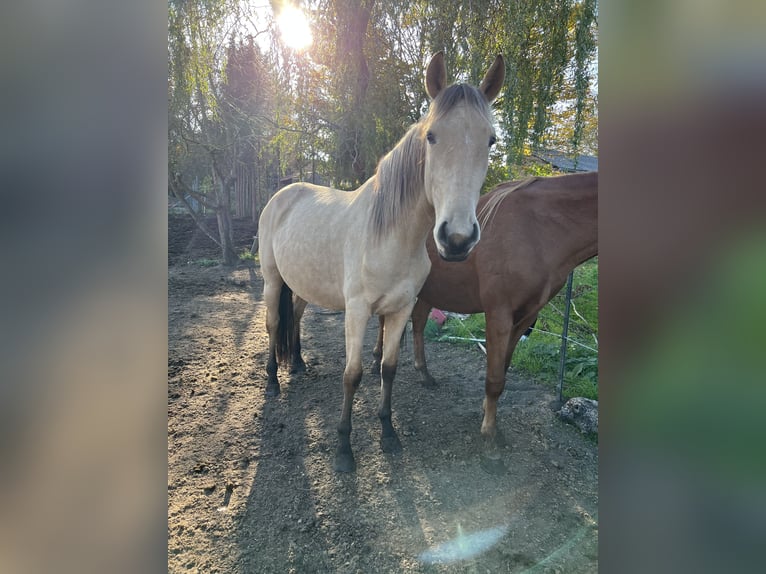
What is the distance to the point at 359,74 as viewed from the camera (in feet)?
12.0

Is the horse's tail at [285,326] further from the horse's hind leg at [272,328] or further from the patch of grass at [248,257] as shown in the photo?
the patch of grass at [248,257]

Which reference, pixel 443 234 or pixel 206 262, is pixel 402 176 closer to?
pixel 443 234

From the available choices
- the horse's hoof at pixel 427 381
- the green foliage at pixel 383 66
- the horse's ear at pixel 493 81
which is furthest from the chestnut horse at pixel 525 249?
the horse's hoof at pixel 427 381

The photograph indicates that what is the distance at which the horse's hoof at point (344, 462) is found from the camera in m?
2.16

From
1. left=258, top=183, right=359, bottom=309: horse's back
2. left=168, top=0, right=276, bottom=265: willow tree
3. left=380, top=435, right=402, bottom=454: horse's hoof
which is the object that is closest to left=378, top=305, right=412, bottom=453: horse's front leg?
left=380, top=435, right=402, bottom=454: horse's hoof

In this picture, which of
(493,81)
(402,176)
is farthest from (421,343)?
(493,81)
